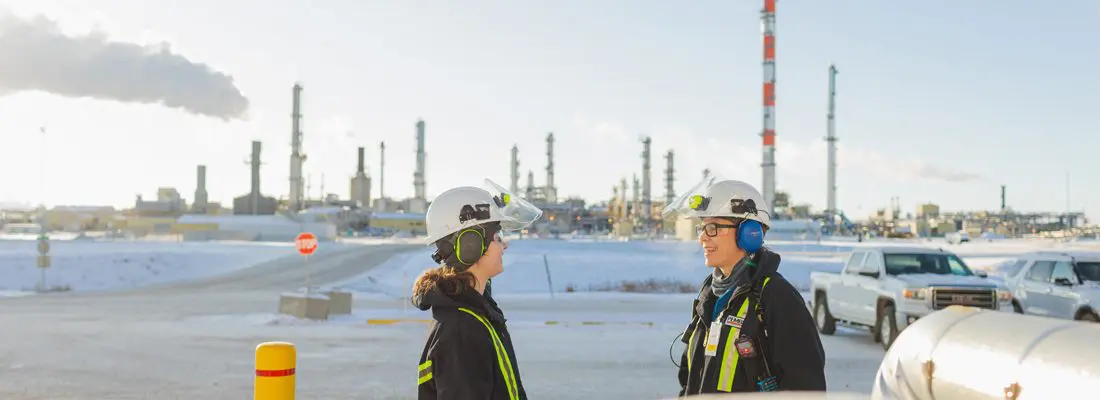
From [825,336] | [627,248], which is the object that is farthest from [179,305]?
[627,248]

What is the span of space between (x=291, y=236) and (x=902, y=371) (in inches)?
2908

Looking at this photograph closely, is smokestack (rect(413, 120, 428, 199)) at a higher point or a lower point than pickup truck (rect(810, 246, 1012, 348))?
higher

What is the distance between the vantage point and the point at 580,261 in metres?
37.6

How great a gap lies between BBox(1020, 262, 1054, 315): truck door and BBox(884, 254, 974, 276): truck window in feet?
3.56

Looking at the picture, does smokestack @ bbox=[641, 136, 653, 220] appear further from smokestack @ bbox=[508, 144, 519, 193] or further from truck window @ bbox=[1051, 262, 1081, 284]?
truck window @ bbox=[1051, 262, 1081, 284]

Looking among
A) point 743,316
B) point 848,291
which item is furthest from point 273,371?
point 848,291

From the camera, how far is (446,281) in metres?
3.41

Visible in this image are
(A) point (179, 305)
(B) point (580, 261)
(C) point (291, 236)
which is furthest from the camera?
(C) point (291, 236)

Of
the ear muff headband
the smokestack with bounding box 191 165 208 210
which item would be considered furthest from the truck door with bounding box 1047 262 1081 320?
the smokestack with bounding box 191 165 208 210

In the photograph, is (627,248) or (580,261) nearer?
(580,261)

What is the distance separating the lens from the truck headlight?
14.7 m

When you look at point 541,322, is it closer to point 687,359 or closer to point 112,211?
point 687,359

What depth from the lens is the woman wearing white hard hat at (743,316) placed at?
11.9 ft

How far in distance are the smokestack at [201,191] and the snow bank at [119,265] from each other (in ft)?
216
